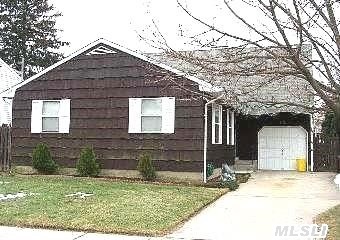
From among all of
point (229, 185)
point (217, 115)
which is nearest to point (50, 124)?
point (217, 115)

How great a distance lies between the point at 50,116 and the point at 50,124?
0.31 metres

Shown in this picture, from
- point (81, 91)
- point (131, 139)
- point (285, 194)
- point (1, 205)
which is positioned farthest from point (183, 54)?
point (81, 91)

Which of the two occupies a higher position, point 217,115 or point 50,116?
point 217,115

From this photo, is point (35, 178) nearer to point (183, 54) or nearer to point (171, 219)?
point (171, 219)

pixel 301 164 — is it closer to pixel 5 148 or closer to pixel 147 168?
pixel 147 168

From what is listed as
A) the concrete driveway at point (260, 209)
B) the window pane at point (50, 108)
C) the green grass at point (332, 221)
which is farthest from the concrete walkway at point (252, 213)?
the window pane at point (50, 108)

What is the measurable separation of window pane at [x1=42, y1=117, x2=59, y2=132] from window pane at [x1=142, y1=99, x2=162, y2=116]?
3.53 meters

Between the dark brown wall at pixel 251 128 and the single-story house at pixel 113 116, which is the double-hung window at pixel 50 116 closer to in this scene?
the single-story house at pixel 113 116

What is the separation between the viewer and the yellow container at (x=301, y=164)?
73.0 ft

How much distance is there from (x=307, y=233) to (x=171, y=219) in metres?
2.57

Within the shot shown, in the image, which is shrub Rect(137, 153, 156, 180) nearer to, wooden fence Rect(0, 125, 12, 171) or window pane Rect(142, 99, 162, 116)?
window pane Rect(142, 99, 162, 116)

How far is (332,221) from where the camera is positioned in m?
8.89

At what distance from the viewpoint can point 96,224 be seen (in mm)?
8789

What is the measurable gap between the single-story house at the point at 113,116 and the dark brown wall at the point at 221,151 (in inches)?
1.5
